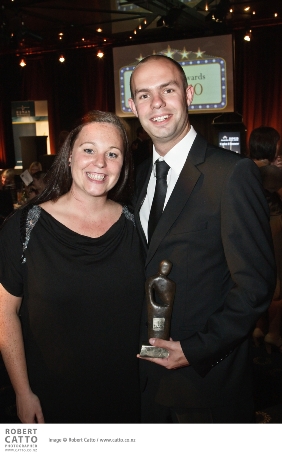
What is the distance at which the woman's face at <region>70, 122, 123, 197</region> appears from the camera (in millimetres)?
1772

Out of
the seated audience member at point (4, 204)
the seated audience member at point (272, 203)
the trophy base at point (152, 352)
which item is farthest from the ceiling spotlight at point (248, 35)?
the trophy base at point (152, 352)

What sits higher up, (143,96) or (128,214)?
(143,96)

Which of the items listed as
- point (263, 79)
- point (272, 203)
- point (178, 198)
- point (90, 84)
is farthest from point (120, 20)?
point (178, 198)

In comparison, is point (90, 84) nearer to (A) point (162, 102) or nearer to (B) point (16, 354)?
(A) point (162, 102)

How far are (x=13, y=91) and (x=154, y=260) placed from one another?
37.9 ft

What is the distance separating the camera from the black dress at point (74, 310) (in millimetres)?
1716

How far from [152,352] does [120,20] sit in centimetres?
858

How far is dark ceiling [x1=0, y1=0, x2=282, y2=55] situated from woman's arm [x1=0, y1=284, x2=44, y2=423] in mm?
6505

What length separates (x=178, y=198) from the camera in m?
1.61

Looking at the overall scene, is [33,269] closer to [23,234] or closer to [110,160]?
[23,234]

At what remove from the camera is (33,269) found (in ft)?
5.63

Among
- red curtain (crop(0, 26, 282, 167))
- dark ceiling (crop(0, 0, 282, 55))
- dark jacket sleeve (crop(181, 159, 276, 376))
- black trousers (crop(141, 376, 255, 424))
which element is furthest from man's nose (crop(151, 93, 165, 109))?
red curtain (crop(0, 26, 282, 167))
